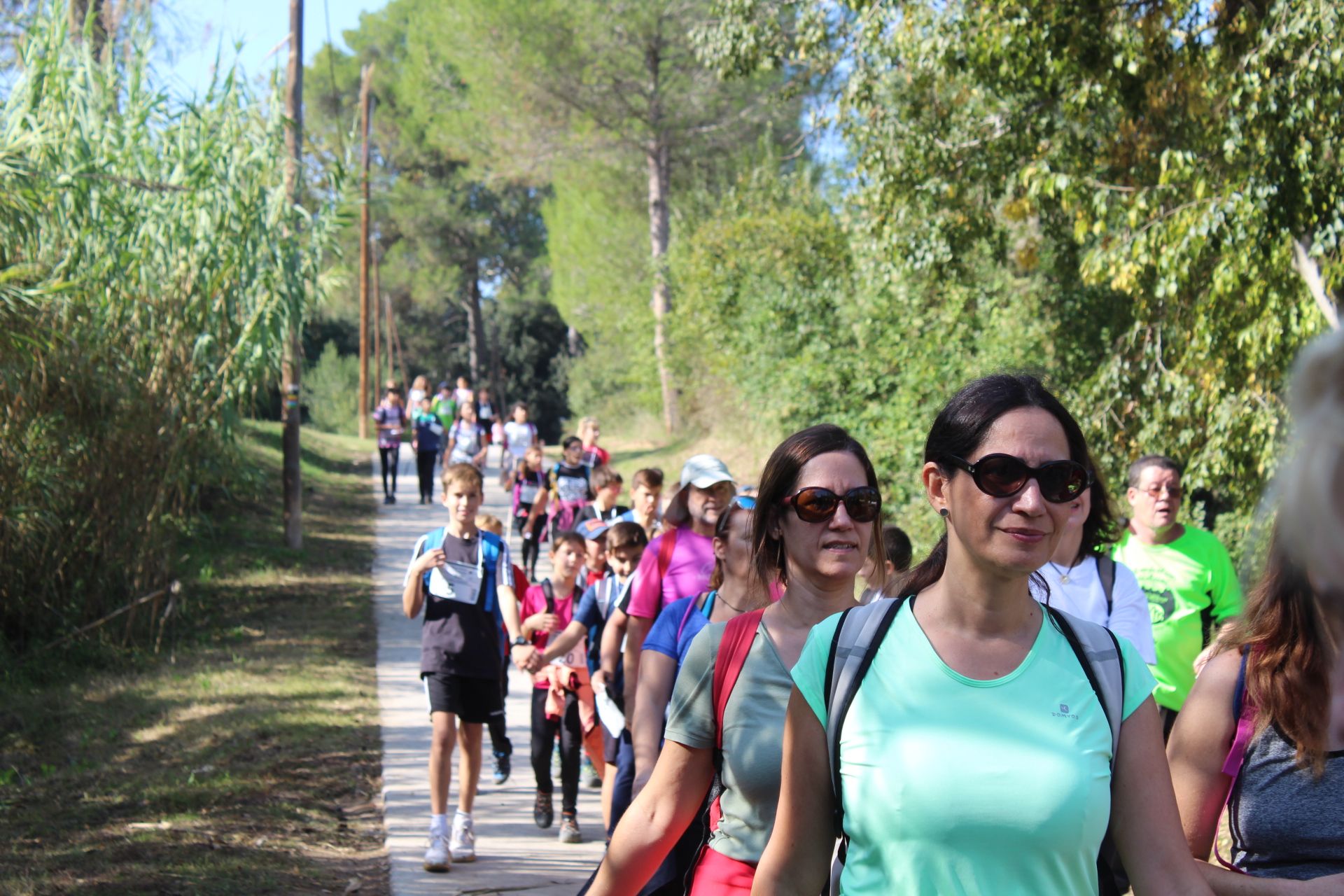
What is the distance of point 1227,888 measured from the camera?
7.69 ft

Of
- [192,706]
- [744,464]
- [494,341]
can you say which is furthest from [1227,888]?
[494,341]

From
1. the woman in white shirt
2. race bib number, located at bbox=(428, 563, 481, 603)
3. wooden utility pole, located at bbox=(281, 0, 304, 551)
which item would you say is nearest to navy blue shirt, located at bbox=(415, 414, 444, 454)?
wooden utility pole, located at bbox=(281, 0, 304, 551)

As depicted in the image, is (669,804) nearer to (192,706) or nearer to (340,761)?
(340,761)

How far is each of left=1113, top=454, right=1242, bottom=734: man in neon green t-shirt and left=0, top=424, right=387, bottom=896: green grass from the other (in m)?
3.56

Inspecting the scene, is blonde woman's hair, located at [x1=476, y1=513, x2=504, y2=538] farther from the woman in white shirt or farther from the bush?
the bush

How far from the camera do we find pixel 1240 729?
2.48m

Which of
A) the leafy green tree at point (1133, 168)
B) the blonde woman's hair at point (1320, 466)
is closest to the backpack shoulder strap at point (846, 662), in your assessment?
the blonde woman's hair at point (1320, 466)

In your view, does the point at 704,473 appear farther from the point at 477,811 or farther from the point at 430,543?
the point at 477,811

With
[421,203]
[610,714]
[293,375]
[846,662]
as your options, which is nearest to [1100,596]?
[610,714]

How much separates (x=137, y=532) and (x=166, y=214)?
259 centimetres

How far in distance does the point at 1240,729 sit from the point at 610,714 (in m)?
3.71

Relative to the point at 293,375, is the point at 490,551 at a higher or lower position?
lower

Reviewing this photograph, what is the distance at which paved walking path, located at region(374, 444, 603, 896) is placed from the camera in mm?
6066

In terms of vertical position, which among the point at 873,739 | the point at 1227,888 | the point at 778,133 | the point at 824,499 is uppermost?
the point at 778,133
